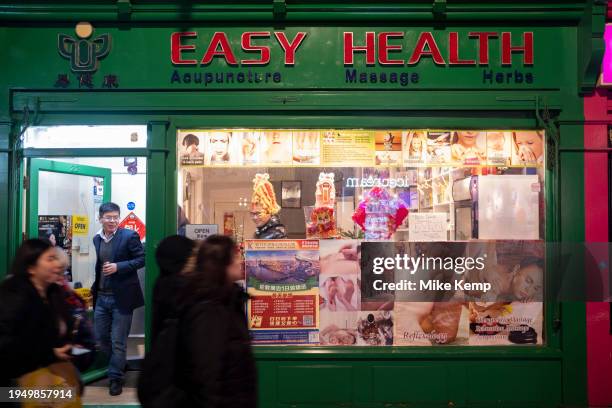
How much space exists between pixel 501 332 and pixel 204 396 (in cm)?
425

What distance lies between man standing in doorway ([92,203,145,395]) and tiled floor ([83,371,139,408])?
38 centimetres

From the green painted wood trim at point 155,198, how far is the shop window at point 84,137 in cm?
33

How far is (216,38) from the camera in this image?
657cm

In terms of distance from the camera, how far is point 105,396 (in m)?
6.96

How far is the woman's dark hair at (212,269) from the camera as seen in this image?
10.6ft

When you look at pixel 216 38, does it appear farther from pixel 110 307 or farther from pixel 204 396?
pixel 204 396

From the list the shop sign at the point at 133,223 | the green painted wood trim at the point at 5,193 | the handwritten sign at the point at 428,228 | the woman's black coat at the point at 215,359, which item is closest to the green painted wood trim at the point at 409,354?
the handwritten sign at the point at 428,228

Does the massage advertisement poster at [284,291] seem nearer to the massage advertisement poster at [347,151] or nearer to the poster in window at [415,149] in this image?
the massage advertisement poster at [347,151]

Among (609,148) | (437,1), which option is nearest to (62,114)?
(437,1)

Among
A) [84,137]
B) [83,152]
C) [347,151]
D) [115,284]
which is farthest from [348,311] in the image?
[84,137]

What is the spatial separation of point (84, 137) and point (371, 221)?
125 inches

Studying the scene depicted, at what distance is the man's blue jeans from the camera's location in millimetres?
7168

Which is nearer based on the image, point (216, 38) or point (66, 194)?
point (216, 38)

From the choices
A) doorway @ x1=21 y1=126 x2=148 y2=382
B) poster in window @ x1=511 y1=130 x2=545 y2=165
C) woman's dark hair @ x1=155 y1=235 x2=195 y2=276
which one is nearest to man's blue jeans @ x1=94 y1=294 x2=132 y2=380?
doorway @ x1=21 y1=126 x2=148 y2=382
